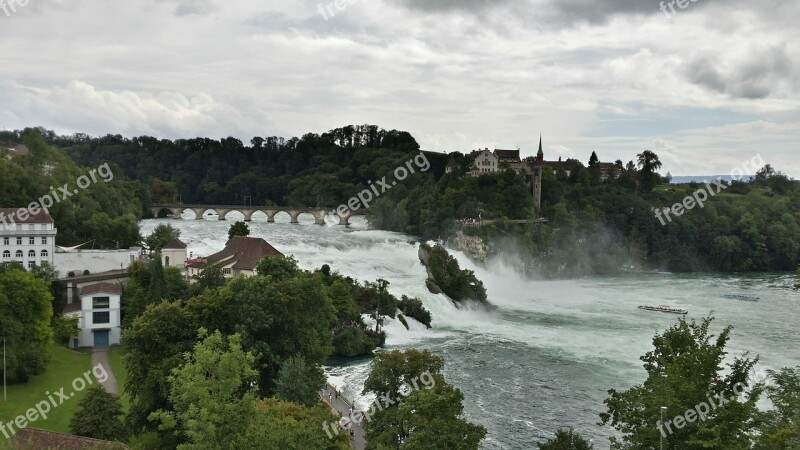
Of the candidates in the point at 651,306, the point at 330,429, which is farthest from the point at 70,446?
the point at 651,306

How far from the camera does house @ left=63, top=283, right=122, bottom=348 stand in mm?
35781

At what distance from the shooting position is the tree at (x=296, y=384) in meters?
24.3

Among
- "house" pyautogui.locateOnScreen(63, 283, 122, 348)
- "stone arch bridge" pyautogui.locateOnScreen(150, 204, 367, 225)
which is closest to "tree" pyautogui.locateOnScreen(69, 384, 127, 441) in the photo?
"house" pyautogui.locateOnScreen(63, 283, 122, 348)

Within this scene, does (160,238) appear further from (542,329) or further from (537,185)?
(537,185)

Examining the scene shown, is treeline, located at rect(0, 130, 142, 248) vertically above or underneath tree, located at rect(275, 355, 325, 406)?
above

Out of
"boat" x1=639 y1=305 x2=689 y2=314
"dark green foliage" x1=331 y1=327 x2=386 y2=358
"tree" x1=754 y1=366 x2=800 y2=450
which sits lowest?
"dark green foliage" x1=331 y1=327 x2=386 y2=358

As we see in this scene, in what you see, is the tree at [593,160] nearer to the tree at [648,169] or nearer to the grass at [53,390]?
the tree at [648,169]

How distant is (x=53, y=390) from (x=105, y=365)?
15.2ft

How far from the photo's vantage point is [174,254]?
153 ft

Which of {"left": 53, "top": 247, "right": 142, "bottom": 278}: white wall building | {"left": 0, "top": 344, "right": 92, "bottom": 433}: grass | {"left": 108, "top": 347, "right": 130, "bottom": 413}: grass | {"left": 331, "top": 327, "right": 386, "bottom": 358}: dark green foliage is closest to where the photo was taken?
{"left": 0, "top": 344, "right": 92, "bottom": 433}: grass

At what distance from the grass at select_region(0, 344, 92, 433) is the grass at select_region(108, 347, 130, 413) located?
1002mm

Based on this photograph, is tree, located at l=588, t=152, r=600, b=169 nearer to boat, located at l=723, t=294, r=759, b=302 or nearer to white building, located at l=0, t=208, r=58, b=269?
boat, located at l=723, t=294, r=759, b=302

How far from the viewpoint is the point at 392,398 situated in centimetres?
2173

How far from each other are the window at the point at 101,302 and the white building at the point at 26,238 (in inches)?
318
